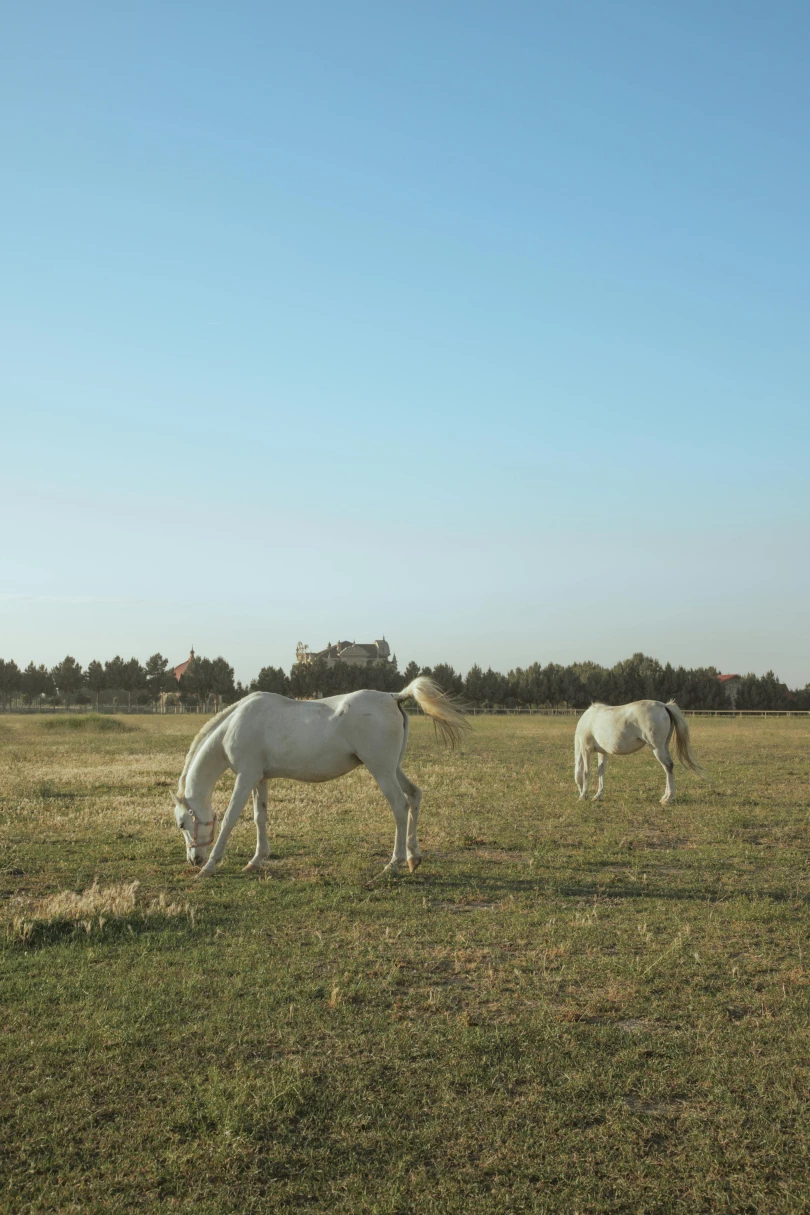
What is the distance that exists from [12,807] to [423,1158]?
1377 cm

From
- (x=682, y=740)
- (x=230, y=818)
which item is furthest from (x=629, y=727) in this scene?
(x=230, y=818)

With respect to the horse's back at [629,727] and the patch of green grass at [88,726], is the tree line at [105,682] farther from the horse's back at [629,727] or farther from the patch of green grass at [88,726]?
the horse's back at [629,727]

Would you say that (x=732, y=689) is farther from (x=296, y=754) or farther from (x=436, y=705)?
(x=296, y=754)

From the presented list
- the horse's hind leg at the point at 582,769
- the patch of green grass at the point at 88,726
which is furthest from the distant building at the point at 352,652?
the horse's hind leg at the point at 582,769

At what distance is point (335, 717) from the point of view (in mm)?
10516

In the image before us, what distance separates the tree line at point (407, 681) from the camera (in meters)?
92.6

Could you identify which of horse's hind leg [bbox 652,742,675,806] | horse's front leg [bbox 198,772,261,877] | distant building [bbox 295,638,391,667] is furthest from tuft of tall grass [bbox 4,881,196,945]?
distant building [bbox 295,638,391,667]

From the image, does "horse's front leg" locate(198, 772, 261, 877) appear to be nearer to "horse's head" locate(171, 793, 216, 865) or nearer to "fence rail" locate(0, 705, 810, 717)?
"horse's head" locate(171, 793, 216, 865)

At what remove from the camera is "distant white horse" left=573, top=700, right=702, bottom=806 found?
16.9 meters

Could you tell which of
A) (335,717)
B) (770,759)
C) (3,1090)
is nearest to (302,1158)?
(3,1090)

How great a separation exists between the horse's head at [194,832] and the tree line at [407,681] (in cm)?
7843

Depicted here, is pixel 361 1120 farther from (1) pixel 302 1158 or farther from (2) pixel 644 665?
(2) pixel 644 665

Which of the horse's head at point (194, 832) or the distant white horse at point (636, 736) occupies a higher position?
the distant white horse at point (636, 736)

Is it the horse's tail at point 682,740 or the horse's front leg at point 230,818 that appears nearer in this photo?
the horse's front leg at point 230,818
